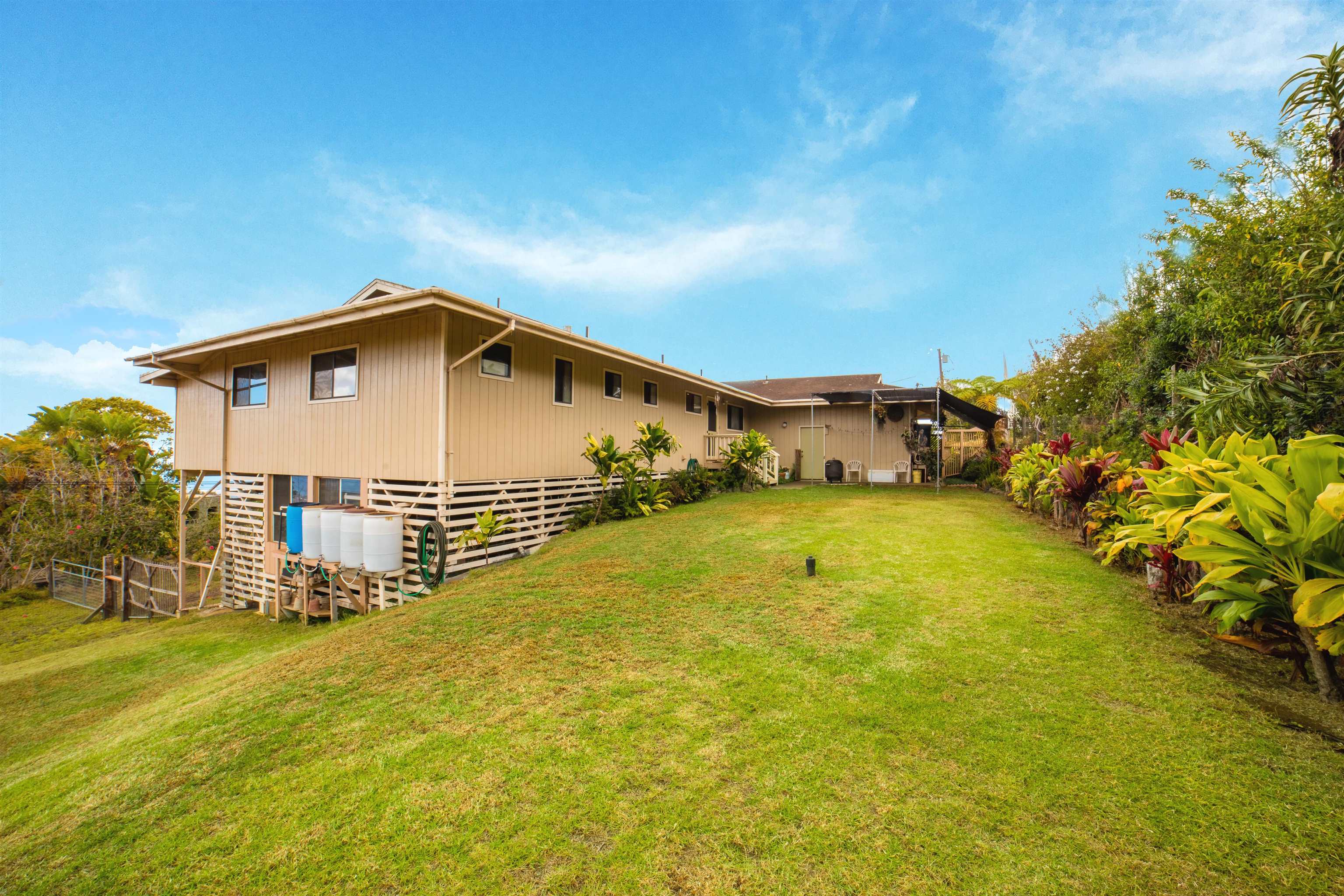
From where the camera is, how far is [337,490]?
30.6ft

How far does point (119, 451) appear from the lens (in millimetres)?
17156

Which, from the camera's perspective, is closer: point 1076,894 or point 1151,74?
point 1076,894

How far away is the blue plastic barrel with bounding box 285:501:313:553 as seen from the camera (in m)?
8.29

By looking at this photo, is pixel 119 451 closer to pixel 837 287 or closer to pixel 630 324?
pixel 630 324

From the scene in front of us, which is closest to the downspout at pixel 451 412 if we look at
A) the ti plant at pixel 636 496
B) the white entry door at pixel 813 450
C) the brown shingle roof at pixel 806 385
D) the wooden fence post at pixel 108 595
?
the ti plant at pixel 636 496

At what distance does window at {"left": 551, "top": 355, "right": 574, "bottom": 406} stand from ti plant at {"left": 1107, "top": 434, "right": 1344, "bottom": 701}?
8.22 meters

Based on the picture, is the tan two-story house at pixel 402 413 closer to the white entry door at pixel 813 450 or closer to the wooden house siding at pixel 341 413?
the wooden house siding at pixel 341 413

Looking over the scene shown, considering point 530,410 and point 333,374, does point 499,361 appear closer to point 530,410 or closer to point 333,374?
point 530,410

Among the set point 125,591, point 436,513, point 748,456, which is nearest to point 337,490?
point 436,513

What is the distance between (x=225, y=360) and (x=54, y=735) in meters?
8.67

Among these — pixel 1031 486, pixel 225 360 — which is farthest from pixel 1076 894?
pixel 225 360

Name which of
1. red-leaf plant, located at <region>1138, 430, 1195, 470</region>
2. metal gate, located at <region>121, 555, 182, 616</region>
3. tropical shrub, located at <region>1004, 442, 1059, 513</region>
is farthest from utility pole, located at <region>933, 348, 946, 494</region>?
metal gate, located at <region>121, 555, 182, 616</region>

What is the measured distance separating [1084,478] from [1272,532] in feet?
14.7

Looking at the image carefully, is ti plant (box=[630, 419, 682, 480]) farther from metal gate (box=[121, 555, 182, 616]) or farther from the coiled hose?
metal gate (box=[121, 555, 182, 616])
